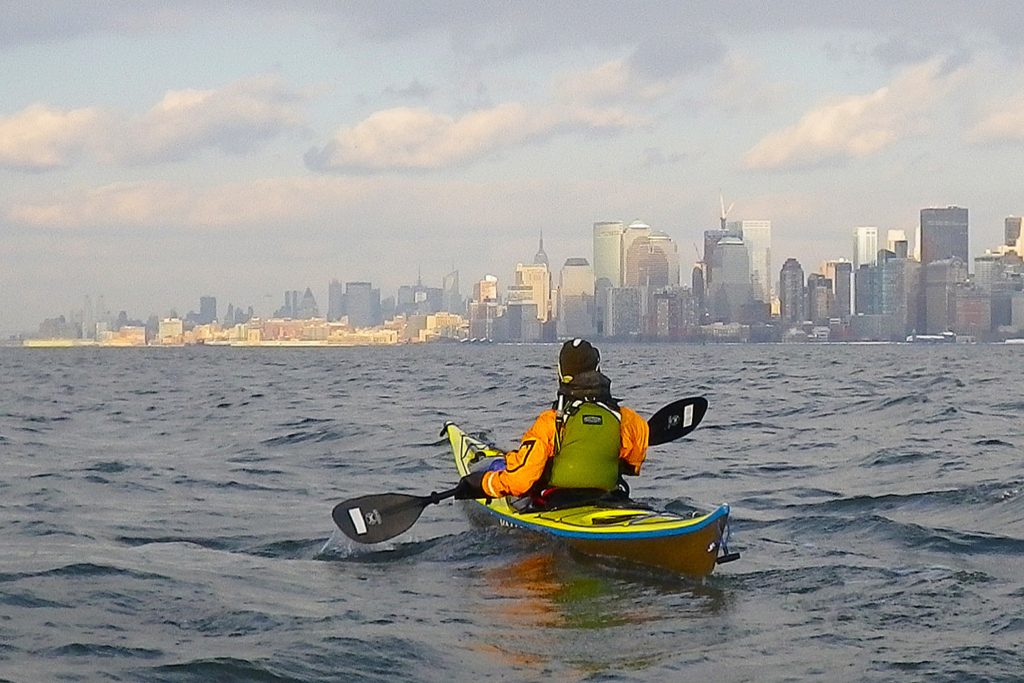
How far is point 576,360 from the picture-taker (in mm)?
8797

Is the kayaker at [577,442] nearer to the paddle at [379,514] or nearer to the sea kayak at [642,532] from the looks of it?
the sea kayak at [642,532]

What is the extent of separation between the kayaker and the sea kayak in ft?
0.67

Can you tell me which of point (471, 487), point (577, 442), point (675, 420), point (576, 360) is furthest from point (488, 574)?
point (675, 420)

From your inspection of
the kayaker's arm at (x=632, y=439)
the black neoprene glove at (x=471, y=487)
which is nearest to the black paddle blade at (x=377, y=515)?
the black neoprene glove at (x=471, y=487)

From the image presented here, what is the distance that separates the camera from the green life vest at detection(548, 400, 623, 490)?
884 centimetres

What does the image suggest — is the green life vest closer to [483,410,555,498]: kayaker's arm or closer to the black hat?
[483,410,555,498]: kayaker's arm

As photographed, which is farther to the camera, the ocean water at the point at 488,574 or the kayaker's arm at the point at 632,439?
the kayaker's arm at the point at 632,439

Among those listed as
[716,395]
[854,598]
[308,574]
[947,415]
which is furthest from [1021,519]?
[716,395]

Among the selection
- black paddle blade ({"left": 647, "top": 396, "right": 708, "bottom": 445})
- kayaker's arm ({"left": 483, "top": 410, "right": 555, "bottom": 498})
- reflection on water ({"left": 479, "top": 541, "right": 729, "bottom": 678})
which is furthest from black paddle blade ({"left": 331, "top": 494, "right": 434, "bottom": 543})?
black paddle blade ({"left": 647, "top": 396, "right": 708, "bottom": 445})

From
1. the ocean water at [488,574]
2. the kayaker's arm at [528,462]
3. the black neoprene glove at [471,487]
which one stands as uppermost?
the kayaker's arm at [528,462]

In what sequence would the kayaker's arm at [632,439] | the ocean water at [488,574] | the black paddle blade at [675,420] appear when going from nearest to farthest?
the ocean water at [488,574], the kayaker's arm at [632,439], the black paddle blade at [675,420]

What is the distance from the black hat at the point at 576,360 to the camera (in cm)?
880

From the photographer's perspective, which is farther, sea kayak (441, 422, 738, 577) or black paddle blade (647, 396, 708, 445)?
black paddle blade (647, 396, 708, 445)

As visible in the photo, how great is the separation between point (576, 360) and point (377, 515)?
198 centimetres
